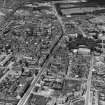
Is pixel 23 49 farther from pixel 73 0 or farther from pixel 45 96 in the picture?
pixel 73 0

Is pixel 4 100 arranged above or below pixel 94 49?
below

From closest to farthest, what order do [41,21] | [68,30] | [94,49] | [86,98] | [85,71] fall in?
1. [86,98]
2. [85,71]
3. [94,49]
4. [68,30]
5. [41,21]

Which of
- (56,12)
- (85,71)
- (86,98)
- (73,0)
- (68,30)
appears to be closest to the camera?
(86,98)

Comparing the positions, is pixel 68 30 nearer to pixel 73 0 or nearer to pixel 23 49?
pixel 23 49

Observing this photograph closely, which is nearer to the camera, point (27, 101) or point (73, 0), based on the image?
point (27, 101)

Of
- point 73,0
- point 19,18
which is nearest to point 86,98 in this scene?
point 19,18

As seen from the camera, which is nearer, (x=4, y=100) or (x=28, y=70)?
(x=4, y=100)

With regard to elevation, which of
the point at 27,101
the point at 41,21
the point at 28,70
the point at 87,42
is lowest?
the point at 27,101

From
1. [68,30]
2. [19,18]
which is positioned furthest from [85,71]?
[19,18]

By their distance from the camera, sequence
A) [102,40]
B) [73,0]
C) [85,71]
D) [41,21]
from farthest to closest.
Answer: [73,0] < [41,21] < [102,40] < [85,71]
